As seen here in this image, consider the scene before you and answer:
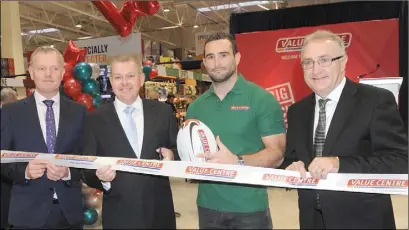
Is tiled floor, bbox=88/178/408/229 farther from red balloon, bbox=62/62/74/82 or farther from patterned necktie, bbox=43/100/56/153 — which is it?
patterned necktie, bbox=43/100/56/153

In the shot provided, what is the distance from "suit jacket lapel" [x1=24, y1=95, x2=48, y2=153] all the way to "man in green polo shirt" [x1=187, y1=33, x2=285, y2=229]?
1025 mm

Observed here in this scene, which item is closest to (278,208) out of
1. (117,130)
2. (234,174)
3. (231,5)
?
(234,174)

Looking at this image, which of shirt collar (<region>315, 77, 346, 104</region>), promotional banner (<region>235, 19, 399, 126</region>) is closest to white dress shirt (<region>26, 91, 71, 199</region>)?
shirt collar (<region>315, 77, 346, 104</region>)

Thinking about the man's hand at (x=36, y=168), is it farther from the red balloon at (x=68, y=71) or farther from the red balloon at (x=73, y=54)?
the red balloon at (x=73, y=54)

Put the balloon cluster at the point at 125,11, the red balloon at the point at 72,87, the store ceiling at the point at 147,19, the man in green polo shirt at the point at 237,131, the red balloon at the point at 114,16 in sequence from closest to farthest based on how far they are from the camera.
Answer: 1. the man in green polo shirt at the point at 237,131
2. the red balloon at the point at 72,87
3. the red balloon at the point at 114,16
4. the balloon cluster at the point at 125,11
5. the store ceiling at the point at 147,19

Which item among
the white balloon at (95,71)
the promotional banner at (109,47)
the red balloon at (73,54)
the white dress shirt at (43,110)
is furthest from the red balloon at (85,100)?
the white dress shirt at (43,110)

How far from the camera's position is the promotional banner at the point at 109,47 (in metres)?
6.41

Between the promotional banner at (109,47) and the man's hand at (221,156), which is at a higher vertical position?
the promotional banner at (109,47)

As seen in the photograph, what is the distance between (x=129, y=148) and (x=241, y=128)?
72 cm

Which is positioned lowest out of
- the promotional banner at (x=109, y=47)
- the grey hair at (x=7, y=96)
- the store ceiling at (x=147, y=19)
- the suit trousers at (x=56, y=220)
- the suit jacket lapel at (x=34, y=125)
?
the suit trousers at (x=56, y=220)

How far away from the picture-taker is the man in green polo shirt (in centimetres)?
250

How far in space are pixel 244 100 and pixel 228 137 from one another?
263mm

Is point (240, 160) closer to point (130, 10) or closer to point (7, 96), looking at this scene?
point (7, 96)

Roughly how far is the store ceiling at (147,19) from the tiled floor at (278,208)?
8.58 metres
